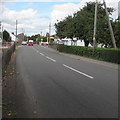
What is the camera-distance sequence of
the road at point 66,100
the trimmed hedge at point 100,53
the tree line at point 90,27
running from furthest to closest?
the tree line at point 90,27, the trimmed hedge at point 100,53, the road at point 66,100

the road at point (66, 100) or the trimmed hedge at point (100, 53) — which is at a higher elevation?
the trimmed hedge at point (100, 53)

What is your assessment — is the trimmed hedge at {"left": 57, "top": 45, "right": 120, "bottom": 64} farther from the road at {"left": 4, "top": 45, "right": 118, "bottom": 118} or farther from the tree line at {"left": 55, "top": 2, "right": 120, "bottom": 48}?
the road at {"left": 4, "top": 45, "right": 118, "bottom": 118}

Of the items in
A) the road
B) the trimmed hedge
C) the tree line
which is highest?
the tree line

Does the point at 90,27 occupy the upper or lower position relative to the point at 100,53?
upper

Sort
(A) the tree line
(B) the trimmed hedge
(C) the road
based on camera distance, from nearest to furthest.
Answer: (C) the road < (B) the trimmed hedge < (A) the tree line

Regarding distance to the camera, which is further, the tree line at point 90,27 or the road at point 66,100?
the tree line at point 90,27

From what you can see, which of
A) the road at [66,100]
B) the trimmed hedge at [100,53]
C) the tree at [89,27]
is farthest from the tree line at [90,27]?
the road at [66,100]

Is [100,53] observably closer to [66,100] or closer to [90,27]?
[90,27]

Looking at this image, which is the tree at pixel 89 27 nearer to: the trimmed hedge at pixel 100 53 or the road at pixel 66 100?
the trimmed hedge at pixel 100 53

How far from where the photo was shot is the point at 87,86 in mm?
9125

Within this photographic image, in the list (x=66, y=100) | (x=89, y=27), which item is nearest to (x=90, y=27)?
(x=89, y=27)

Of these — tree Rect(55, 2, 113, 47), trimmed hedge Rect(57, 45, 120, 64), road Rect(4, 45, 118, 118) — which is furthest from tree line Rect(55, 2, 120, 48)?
road Rect(4, 45, 118, 118)

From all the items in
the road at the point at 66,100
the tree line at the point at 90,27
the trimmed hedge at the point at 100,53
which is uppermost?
the tree line at the point at 90,27

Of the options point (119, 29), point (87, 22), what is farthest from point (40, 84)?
point (87, 22)
